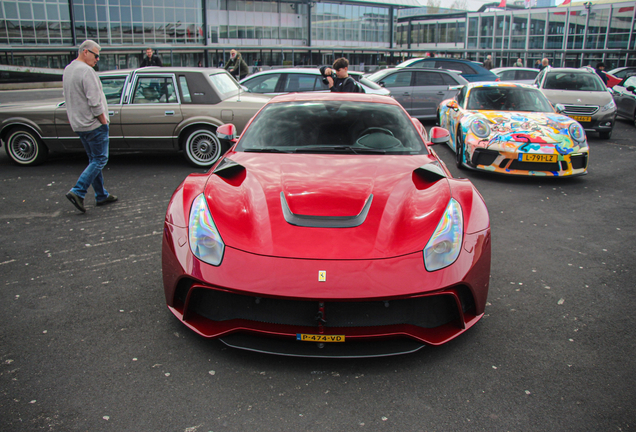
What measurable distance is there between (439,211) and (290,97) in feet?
6.90

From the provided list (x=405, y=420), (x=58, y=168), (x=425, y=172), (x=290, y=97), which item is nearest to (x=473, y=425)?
(x=405, y=420)

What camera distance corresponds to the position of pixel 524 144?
7.06 metres

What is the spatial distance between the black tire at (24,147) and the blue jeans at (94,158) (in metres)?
2.82

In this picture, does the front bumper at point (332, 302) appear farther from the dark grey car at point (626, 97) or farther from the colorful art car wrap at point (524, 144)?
the dark grey car at point (626, 97)

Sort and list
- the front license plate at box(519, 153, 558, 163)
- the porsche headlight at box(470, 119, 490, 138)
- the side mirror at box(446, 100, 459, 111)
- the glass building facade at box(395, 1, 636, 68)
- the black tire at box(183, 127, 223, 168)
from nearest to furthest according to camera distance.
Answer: the front license plate at box(519, 153, 558, 163)
the porsche headlight at box(470, 119, 490, 138)
the black tire at box(183, 127, 223, 168)
the side mirror at box(446, 100, 459, 111)
the glass building facade at box(395, 1, 636, 68)

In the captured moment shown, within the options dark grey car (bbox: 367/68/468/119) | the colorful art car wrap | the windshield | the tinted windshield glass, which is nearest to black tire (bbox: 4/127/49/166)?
the colorful art car wrap

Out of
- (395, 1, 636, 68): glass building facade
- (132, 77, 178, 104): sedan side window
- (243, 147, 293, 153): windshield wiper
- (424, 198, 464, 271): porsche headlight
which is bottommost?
(424, 198, 464, 271): porsche headlight

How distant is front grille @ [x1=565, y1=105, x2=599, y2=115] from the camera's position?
427 inches

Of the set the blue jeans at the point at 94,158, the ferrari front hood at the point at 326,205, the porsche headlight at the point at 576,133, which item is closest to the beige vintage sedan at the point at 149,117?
the blue jeans at the point at 94,158

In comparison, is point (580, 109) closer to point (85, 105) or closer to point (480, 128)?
point (480, 128)

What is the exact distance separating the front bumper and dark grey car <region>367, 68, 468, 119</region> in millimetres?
10548

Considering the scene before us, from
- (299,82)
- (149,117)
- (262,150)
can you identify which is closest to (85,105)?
(149,117)

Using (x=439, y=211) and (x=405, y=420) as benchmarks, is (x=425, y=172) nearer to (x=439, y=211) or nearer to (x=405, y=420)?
(x=439, y=211)

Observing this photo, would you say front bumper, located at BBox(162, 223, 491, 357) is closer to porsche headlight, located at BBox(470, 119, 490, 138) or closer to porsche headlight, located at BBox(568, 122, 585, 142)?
porsche headlight, located at BBox(470, 119, 490, 138)
